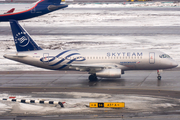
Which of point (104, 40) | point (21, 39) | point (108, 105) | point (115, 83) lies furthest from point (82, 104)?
point (104, 40)

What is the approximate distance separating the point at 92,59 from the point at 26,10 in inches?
1564

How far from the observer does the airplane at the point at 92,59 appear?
1475 inches

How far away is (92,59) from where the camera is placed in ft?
125

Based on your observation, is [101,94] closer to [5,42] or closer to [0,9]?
[5,42]

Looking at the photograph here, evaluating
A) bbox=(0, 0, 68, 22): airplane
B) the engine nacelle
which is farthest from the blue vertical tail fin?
bbox=(0, 0, 68, 22): airplane

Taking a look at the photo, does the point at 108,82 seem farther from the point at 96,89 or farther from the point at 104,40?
the point at 104,40

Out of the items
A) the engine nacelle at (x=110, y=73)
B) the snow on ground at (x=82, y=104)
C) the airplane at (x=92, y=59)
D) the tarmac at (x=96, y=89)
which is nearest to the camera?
the tarmac at (x=96, y=89)

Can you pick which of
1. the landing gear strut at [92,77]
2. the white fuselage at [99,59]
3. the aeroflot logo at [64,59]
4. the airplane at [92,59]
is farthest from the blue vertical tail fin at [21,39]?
the landing gear strut at [92,77]

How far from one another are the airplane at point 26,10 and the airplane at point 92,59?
33.0 meters

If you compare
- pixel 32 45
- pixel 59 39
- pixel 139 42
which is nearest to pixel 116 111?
pixel 32 45

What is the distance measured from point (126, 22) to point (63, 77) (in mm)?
50379

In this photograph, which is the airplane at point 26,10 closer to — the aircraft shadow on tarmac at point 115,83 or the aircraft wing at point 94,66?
the aircraft wing at point 94,66

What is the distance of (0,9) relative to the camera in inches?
2876

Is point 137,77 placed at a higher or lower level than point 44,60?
lower
